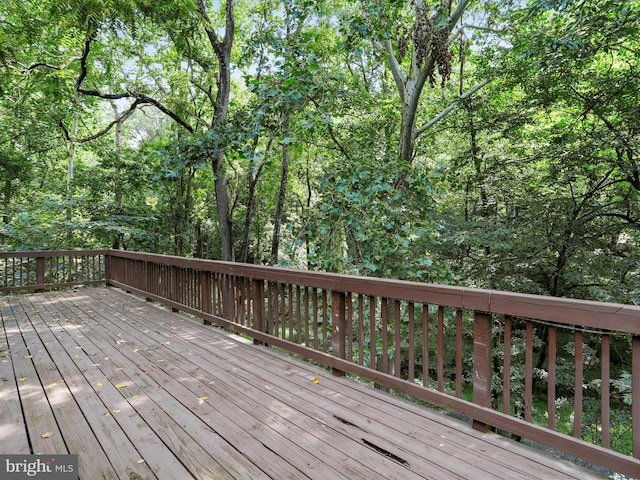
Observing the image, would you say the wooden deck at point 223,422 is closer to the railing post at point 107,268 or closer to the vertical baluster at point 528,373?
the vertical baluster at point 528,373

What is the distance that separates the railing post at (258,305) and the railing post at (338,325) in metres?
1.00

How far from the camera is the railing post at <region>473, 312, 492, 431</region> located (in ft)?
6.60

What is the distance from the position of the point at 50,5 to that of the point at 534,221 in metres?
6.74

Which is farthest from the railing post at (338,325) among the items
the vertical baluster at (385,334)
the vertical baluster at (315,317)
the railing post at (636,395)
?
the railing post at (636,395)

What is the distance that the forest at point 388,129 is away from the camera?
13.5 ft

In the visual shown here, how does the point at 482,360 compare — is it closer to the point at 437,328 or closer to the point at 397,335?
the point at 437,328

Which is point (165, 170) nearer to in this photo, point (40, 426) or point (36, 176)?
point (40, 426)

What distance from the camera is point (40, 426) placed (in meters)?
2.10

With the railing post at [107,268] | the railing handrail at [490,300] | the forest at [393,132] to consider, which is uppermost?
the forest at [393,132]

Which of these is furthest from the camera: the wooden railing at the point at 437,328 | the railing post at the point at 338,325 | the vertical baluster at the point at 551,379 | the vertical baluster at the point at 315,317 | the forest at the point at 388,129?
the forest at the point at 388,129

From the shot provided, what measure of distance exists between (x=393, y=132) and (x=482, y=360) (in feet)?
29.2

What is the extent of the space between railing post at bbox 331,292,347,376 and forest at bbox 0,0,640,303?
1.10m

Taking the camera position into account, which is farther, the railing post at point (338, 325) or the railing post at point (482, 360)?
the railing post at point (338, 325)

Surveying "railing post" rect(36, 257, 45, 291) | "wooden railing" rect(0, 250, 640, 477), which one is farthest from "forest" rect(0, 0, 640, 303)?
"railing post" rect(36, 257, 45, 291)
